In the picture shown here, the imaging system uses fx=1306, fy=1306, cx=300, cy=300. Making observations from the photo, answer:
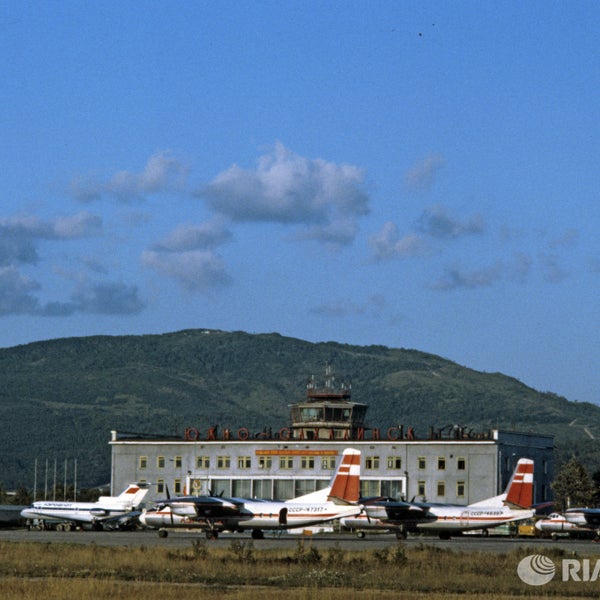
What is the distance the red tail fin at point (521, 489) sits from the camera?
4060 inches

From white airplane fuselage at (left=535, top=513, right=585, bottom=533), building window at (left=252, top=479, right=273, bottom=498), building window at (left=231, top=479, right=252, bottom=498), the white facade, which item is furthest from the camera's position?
building window at (left=231, top=479, right=252, bottom=498)

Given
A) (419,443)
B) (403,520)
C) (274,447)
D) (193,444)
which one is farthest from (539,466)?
(403,520)

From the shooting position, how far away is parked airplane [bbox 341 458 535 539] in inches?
4038

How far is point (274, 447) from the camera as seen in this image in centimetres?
16050

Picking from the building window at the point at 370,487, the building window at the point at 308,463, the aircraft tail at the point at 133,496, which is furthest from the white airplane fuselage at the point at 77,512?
the building window at the point at 370,487

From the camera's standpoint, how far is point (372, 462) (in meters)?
157

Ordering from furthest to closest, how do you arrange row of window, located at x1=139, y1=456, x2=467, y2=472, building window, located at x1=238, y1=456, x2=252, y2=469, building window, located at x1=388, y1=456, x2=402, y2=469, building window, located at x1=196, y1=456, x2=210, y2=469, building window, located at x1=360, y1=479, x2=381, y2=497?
building window, located at x1=196, y1=456, x2=210, y2=469, building window, located at x1=238, y1=456, x2=252, y2=469, building window, located at x1=388, y1=456, x2=402, y2=469, building window, located at x1=360, y1=479, x2=381, y2=497, row of window, located at x1=139, y1=456, x2=467, y2=472

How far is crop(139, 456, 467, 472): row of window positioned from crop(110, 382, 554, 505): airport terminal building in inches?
4.7

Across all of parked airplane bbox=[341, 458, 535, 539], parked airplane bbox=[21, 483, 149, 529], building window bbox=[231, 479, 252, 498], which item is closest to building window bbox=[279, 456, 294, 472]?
building window bbox=[231, 479, 252, 498]

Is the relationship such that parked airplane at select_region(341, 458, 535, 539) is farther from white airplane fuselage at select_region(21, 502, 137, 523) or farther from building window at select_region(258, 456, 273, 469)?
building window at select_region(258, 456, 273, 469)

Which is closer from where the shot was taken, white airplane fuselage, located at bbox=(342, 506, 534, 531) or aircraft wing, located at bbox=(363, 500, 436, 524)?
white airplane fuselage, located at bbox=(342, 506, 534, 531)

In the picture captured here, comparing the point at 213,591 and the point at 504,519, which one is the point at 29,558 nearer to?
the point at 213,591

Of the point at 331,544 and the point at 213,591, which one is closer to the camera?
the point at 213,591

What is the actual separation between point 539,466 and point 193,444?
4346 cm
